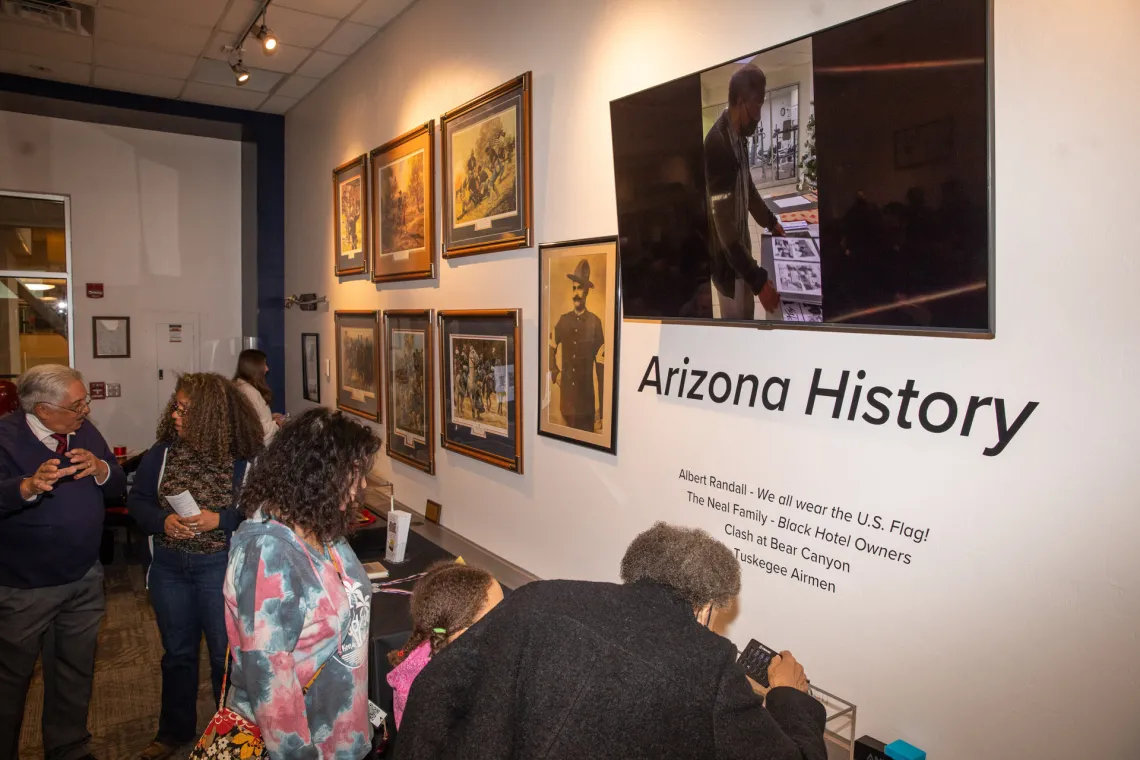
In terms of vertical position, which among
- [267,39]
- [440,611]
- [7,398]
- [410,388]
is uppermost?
[267,39]

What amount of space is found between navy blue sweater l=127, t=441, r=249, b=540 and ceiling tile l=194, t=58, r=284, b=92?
3.53m

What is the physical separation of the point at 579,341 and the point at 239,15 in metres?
3.27

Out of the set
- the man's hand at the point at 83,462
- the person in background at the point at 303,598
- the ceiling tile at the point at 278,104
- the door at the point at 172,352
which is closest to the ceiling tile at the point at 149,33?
the ceiling tile at the point at 278,104

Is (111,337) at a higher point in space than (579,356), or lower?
higher

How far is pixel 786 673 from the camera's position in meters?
1.77

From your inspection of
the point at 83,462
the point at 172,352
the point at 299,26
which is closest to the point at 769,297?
the point at 83,462

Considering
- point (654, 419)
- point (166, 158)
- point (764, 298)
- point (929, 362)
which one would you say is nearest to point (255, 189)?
point (166, 158)

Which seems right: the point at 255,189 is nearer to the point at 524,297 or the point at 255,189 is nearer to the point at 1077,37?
the point at 524,297

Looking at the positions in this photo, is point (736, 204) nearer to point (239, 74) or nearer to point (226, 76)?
point (239, 74)

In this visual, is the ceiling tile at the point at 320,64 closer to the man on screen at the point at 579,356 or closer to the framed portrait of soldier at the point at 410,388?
the framed portrait of soldier at the point at 410,388

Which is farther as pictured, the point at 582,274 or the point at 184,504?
the point at 582,274

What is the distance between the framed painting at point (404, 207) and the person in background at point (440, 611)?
7.29 ft

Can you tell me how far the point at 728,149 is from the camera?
6.05ft

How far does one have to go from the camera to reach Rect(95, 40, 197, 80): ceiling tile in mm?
4863
